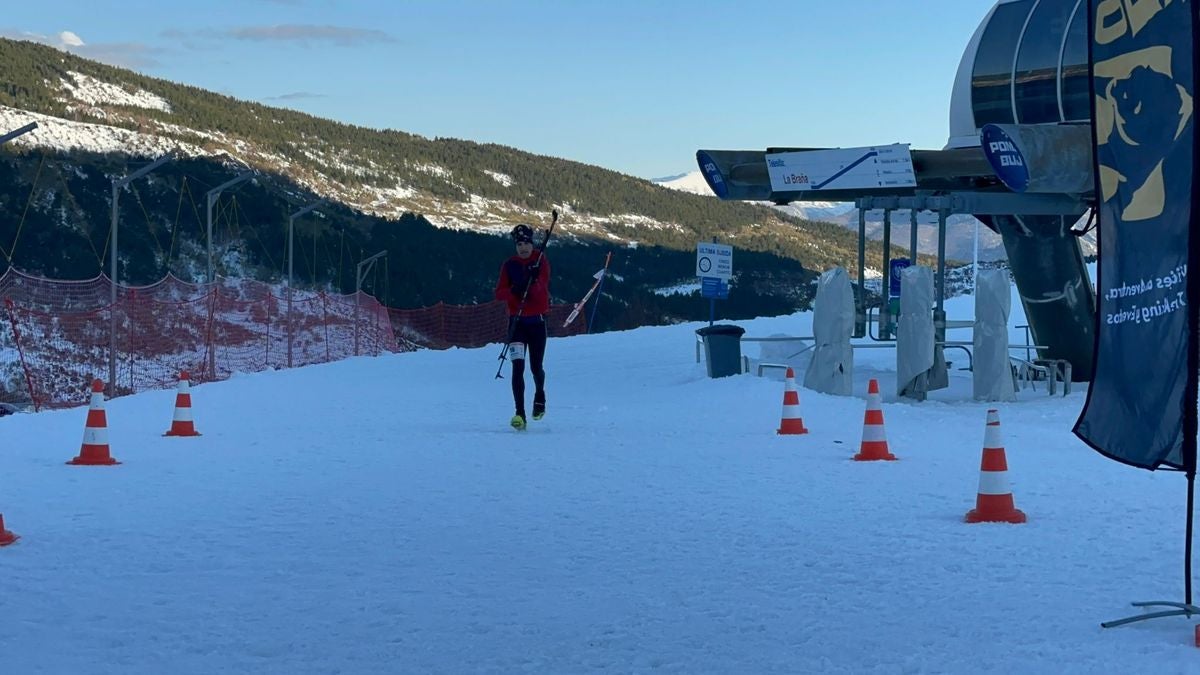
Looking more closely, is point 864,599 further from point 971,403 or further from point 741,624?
point 971,403

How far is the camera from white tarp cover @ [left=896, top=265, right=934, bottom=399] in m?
19.9

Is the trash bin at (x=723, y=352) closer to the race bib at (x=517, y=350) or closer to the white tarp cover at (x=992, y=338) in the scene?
the white tarp cover at (x=992, y=338)

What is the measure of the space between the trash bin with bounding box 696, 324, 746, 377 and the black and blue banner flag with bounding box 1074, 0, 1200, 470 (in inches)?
631

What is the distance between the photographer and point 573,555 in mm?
7777

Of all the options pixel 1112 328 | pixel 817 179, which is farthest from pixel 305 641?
pixel 817 179

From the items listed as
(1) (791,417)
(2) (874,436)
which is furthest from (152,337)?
(2) (874,436)

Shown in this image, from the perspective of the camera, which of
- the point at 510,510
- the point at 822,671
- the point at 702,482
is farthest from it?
the point at 702,482

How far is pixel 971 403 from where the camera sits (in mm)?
19609

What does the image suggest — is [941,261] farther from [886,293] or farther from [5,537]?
[5,537]

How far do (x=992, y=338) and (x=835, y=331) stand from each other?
199 cm

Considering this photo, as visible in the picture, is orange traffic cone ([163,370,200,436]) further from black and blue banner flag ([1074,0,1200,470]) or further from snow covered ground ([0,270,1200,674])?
black and blue banner flag ([1074,0,1200,470])

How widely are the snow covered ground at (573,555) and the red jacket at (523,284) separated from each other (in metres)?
1.22

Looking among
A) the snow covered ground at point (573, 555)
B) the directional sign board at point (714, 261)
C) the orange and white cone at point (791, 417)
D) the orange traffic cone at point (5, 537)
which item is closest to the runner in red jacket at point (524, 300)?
the snow covered ground at point (573, 555)

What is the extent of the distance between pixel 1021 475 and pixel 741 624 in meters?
5.79
